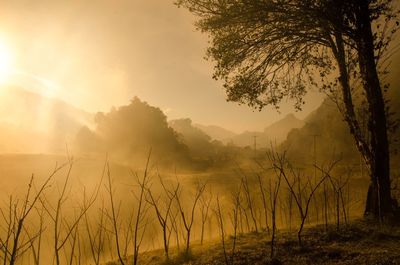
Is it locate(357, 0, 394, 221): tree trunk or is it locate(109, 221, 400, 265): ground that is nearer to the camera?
locate(109, 221, 400, 265): ground

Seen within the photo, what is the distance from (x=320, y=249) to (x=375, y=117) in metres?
3.84

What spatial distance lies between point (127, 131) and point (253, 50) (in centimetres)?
5011

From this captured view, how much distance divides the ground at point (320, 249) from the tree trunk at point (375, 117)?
0.85 meters

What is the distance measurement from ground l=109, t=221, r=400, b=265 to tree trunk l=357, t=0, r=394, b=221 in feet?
2.79

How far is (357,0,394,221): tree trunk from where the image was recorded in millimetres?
9617

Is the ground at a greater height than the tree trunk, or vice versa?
the tree trunk

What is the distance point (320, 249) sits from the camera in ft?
25.7

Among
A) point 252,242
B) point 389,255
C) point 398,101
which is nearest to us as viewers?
point 389,255

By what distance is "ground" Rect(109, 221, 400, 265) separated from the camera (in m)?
7.11

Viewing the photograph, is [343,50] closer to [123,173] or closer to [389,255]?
[389,255]

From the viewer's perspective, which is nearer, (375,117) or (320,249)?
(320,249)

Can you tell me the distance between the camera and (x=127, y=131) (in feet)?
196

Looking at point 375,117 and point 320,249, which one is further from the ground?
point 375,117

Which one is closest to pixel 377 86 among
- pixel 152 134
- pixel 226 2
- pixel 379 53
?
pixel 379 53
